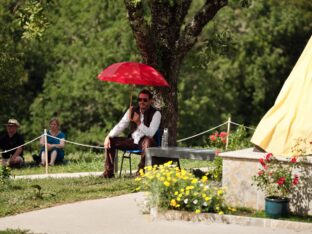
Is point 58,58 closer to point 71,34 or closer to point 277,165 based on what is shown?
point 71,34

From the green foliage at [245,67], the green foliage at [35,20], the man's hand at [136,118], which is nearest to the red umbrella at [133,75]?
the man's hand at [136,118]

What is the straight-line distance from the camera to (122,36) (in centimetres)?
2727

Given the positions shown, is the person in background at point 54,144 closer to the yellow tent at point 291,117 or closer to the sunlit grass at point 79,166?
the sunlit grass at point 79,166

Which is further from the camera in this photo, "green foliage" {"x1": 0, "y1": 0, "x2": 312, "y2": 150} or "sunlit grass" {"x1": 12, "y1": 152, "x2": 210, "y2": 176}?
"green foliage" {"x1": 0, "y1": 0, "x2": 312, "y2": 150}

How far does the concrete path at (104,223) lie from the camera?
8586 mm

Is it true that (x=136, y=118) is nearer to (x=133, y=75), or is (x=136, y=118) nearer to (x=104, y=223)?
(x=133, y=75)

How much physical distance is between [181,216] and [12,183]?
4.03 meters

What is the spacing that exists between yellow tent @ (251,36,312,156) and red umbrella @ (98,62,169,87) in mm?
2509

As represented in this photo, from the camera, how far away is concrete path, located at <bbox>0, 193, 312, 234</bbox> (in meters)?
8.59

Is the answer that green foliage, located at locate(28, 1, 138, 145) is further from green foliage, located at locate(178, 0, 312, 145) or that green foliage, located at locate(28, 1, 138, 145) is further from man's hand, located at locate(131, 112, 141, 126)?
man's hand, located at locate(131, 112, 141, 126)

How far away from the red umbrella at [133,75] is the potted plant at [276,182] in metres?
3.39

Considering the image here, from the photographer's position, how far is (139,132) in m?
12.6

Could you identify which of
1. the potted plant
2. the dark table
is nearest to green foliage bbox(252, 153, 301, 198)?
the potted plant

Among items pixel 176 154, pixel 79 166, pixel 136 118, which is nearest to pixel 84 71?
pixel 79 166
